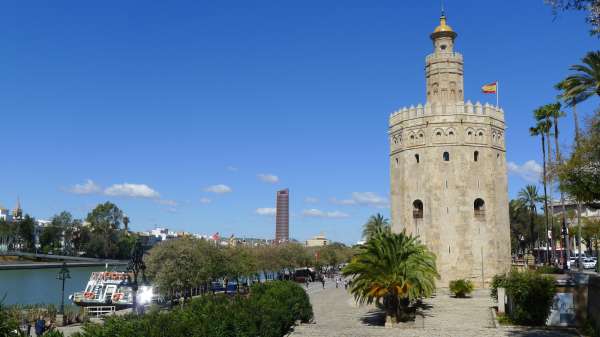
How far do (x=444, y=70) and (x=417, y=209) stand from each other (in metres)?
10.1

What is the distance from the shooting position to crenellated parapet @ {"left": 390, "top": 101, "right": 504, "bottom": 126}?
35688 millimetres

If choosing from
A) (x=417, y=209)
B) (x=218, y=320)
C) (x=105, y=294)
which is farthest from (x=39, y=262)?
(x=218, y=320)

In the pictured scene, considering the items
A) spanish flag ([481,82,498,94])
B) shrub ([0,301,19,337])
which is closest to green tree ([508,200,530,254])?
spanish flag ([481,82,498,94])

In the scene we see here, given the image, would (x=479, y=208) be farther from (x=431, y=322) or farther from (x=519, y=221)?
(x=519, y=221)

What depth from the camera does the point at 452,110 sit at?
35656 millimetres

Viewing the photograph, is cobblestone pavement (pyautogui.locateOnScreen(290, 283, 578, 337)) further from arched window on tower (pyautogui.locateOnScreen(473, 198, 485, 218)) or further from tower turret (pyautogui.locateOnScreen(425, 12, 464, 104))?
tower turret (pyautogui.locateOnScreen(425, 12, 464, 104))

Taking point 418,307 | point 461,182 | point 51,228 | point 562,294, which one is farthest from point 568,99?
point 51,228

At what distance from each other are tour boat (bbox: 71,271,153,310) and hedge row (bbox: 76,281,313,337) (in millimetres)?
18459

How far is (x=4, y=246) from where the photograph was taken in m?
101

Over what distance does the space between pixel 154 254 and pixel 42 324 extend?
37.7 feet

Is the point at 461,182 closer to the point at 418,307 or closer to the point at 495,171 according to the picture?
the point at 495,171

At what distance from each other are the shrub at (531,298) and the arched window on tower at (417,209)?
1576 centimetres

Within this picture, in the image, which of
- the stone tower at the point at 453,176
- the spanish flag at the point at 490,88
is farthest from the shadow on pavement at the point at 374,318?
the spanish flag at the point at 490,88

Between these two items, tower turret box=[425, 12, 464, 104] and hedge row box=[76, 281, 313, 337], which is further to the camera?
tower turret box=[425, 12, 464, 104]
